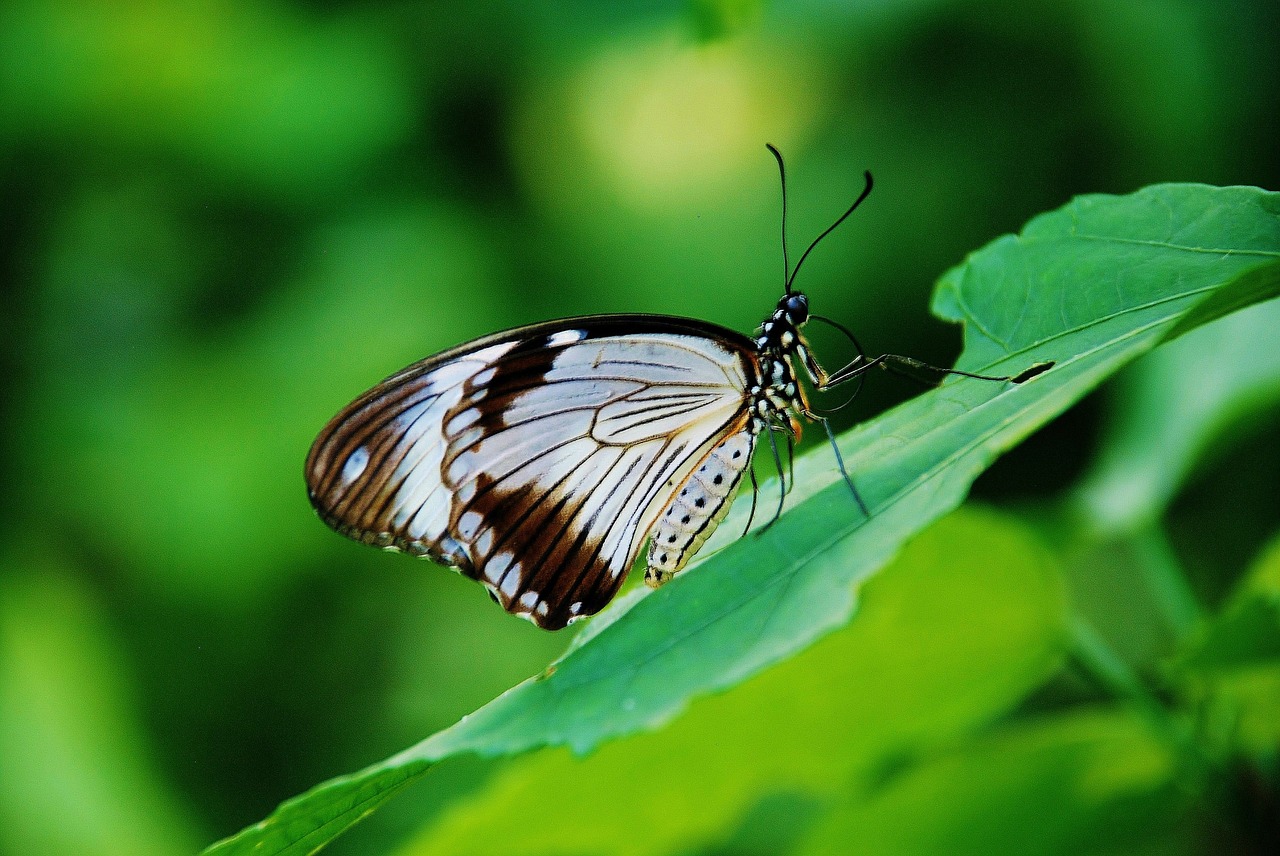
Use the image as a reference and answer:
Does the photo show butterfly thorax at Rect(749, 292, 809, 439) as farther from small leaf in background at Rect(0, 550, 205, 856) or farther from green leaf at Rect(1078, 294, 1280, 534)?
small leaf in background at Rect(0, 550, 205, 856)

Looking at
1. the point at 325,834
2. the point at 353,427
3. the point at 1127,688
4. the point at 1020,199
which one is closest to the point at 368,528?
the point at 353,427

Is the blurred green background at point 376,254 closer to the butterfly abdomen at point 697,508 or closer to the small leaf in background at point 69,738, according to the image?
the small leaf in background at point 69,738

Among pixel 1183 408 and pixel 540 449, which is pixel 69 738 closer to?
pixel 540 449

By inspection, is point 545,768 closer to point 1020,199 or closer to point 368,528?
point 368,528

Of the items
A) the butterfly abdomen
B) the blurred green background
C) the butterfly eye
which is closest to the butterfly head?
the butterfly eye

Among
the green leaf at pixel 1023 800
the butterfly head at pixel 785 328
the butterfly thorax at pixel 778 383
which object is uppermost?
the butterfly head at pixel 785 328

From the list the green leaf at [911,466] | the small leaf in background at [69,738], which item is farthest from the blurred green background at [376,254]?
the green leaf at [911,466]
